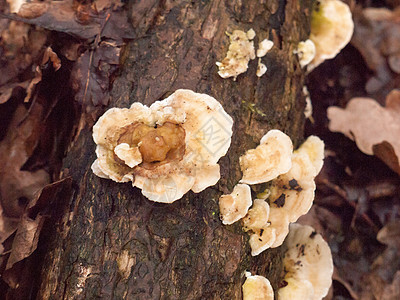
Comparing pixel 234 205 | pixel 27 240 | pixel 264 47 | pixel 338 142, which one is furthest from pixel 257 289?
pixel 338 142

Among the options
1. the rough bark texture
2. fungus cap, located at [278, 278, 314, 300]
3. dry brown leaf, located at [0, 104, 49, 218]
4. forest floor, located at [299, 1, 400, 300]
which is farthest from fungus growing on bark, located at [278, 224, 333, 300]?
dry brown leaf, located at [0, 104, 49, 218]

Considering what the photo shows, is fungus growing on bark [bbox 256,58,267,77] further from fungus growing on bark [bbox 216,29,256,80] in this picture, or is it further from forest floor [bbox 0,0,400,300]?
forest floor [bbox 0,0,400,300]

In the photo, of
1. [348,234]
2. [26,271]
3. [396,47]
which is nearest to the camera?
[26,271]

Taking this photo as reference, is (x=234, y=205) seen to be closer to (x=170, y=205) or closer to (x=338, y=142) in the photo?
(x=170, y=205)

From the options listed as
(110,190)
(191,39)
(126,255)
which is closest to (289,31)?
(191,39)

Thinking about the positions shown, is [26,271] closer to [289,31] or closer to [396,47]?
[289,31]

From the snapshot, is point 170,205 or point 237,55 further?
point 237,55

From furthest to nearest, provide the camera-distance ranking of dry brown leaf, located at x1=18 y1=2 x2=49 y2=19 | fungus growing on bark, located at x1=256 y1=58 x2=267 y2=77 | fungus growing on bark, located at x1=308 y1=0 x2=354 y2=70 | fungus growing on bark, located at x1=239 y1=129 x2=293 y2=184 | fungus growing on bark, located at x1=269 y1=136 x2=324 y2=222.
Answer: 1. fungus growing on bark, located at x1=308 y1=0 x2=354 y2=70
2. dry brown leaf, located at x1=18 y1=2 x2=49 y2=19
3. fungus growing on bark, located at x1=256 y1=58 x2=267 y2=77
4. fungus growing on bark, located at x1=269 y1=136 x2=324 y2=222
5. fungus growing on bark, located at x1=239 y1=129 x2=293 y2=184
